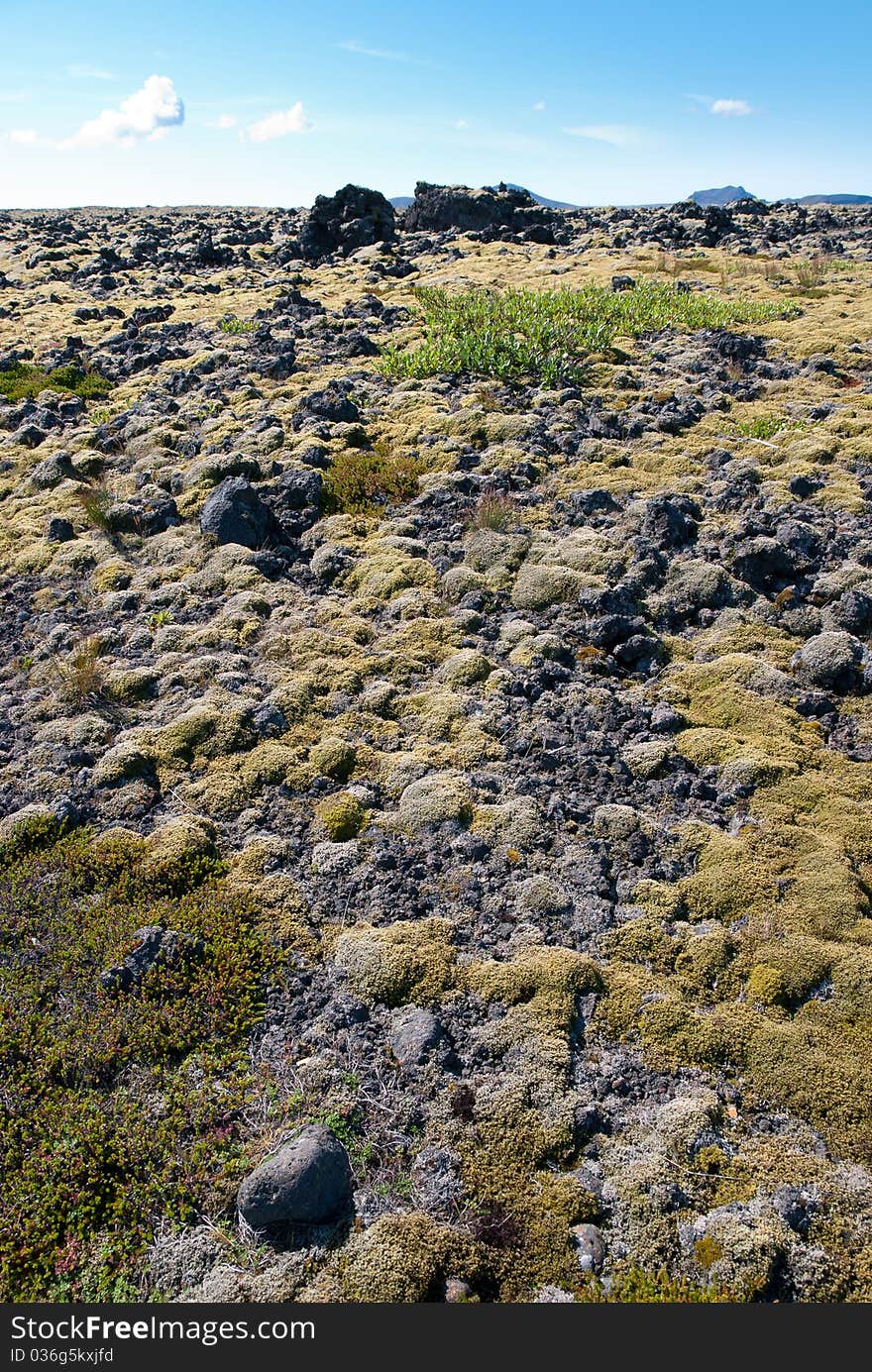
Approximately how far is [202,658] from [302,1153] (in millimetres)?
7923

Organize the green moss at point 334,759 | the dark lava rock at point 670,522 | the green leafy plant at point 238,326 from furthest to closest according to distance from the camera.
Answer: the green leafy plant at point 238,326
the dark lava rock at point 670,522
the green moss at point 334,759

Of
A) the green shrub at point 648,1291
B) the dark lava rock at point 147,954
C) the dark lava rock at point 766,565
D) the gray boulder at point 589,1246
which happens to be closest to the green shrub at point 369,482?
the dark lava rock at point 766,565

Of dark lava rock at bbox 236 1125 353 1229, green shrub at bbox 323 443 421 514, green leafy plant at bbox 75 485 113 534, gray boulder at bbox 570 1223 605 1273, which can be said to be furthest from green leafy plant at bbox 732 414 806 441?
dark lava rock at bbox 236 1125 353 1229

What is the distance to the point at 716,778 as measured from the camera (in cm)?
961

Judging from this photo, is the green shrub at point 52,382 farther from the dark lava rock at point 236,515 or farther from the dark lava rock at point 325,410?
the dark lava rock at point 236,515

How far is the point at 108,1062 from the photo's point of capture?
706 cm

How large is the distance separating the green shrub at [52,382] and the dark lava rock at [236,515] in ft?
34.4

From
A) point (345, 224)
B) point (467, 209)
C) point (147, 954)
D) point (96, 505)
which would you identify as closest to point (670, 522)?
point (147, 954)

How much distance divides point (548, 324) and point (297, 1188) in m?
23.3

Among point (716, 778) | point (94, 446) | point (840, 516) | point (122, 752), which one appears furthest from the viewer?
point (94, 446)

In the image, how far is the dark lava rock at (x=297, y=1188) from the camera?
5.83 metres

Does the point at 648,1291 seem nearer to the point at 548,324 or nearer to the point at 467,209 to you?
the point at 548,324

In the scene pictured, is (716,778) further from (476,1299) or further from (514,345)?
(514,345)

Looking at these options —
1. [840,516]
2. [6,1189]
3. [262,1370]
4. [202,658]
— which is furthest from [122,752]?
[840,516]
